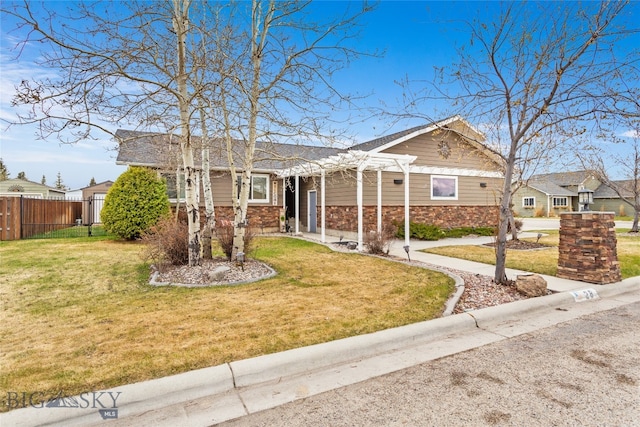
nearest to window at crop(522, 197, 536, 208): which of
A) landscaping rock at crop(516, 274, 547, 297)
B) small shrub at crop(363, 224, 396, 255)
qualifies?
small shrub at crop(363, 224, 396, 255)

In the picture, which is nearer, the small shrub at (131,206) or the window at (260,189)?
the small shrub at (131,206)

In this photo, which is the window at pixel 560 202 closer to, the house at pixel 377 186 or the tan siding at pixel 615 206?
the tan siding at pixel 615 206

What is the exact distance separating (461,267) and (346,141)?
385 centimetres

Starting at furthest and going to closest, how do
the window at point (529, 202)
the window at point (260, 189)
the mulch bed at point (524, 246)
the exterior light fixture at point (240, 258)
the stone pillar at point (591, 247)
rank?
the window at point (529, 202)
the window at point (260, 189)
the mulch bed at point (524, 246)
the exterior light fixture at point (240, 258)
the stone pillar at point (591, 247)

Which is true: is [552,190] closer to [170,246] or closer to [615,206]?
[615,206]

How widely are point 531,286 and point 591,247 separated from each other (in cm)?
191

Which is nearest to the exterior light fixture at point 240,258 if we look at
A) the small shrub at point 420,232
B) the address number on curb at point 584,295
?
the address number on curb at point 584,295

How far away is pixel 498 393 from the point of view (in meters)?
2.71

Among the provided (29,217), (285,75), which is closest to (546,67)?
(285,75)

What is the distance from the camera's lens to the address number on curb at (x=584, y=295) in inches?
213

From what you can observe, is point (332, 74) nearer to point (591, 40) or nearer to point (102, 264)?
point (591, 40)

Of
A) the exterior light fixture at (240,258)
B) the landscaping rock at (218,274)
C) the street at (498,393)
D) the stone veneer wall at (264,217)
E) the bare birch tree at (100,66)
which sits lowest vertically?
the street at (498,393)

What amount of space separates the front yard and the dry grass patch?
260 centimetres

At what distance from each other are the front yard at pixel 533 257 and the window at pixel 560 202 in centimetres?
3101
